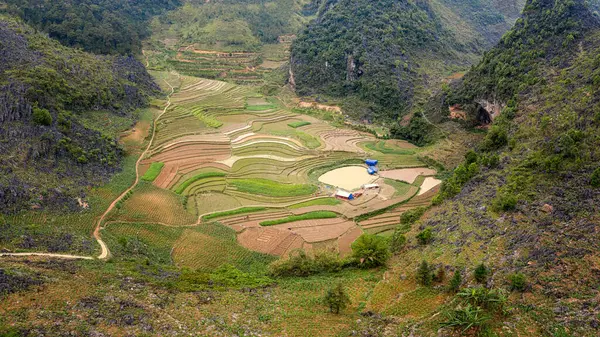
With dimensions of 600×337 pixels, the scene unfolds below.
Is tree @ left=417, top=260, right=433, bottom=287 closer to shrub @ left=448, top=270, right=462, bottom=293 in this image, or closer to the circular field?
shrub @ left=448, top=270, right=462, bottom=293

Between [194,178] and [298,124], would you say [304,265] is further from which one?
[298,124]

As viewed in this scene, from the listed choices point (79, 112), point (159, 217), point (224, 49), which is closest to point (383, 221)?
point (159, 217)

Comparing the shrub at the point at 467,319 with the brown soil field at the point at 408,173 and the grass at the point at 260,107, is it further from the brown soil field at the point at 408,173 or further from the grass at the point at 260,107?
the grass at the point at 260,107

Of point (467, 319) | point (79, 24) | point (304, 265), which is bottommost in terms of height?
point (304, 265)

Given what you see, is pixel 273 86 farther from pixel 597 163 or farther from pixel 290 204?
pixel 597 163

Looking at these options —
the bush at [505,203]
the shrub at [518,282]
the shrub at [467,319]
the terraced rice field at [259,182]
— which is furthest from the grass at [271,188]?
the shrub at [467,319]

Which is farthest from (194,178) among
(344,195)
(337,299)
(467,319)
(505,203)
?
(467,319)
